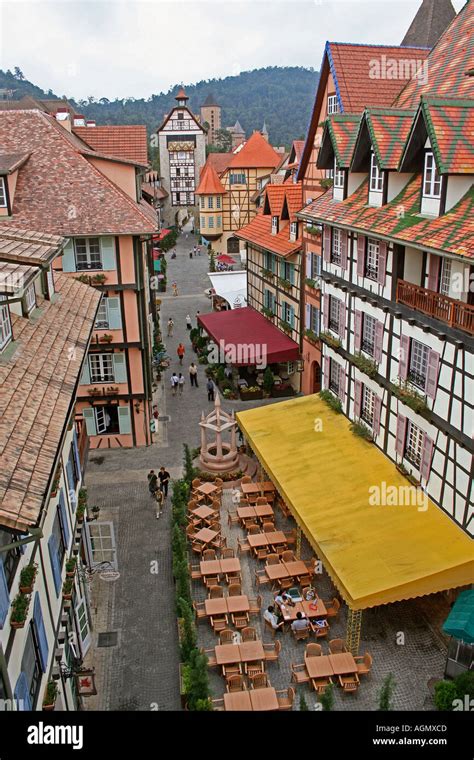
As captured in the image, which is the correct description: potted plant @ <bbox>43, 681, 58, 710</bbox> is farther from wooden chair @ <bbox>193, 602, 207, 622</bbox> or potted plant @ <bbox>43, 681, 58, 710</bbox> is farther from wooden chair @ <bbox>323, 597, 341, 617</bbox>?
wooden chair @ <bbox>323, 597, 341, 617</bbox>

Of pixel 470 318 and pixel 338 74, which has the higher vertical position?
pixel 338 74

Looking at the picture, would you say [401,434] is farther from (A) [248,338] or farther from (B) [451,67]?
(A) [248,338]

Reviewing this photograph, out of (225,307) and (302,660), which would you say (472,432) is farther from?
(225,307)

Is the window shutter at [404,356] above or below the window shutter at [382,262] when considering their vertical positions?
below

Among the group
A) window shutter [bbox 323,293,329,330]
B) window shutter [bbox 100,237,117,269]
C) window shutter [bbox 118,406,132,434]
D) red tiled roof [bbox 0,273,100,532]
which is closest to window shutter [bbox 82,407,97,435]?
window shutter [bbox 118,406,132,434]

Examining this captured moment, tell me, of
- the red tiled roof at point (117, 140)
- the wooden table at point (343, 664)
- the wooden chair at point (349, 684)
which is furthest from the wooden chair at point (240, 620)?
the red tiled roof at point (117, 140)

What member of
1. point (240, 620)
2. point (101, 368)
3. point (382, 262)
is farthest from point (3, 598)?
point (101, 368)

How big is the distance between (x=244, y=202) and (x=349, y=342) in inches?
2244

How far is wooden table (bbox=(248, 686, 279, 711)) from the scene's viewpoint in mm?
14406

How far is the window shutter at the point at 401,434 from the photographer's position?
18781 mm

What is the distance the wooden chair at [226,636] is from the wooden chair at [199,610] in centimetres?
99

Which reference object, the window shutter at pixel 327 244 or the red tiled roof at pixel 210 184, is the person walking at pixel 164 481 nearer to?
the window shutter at pixel 327 244
